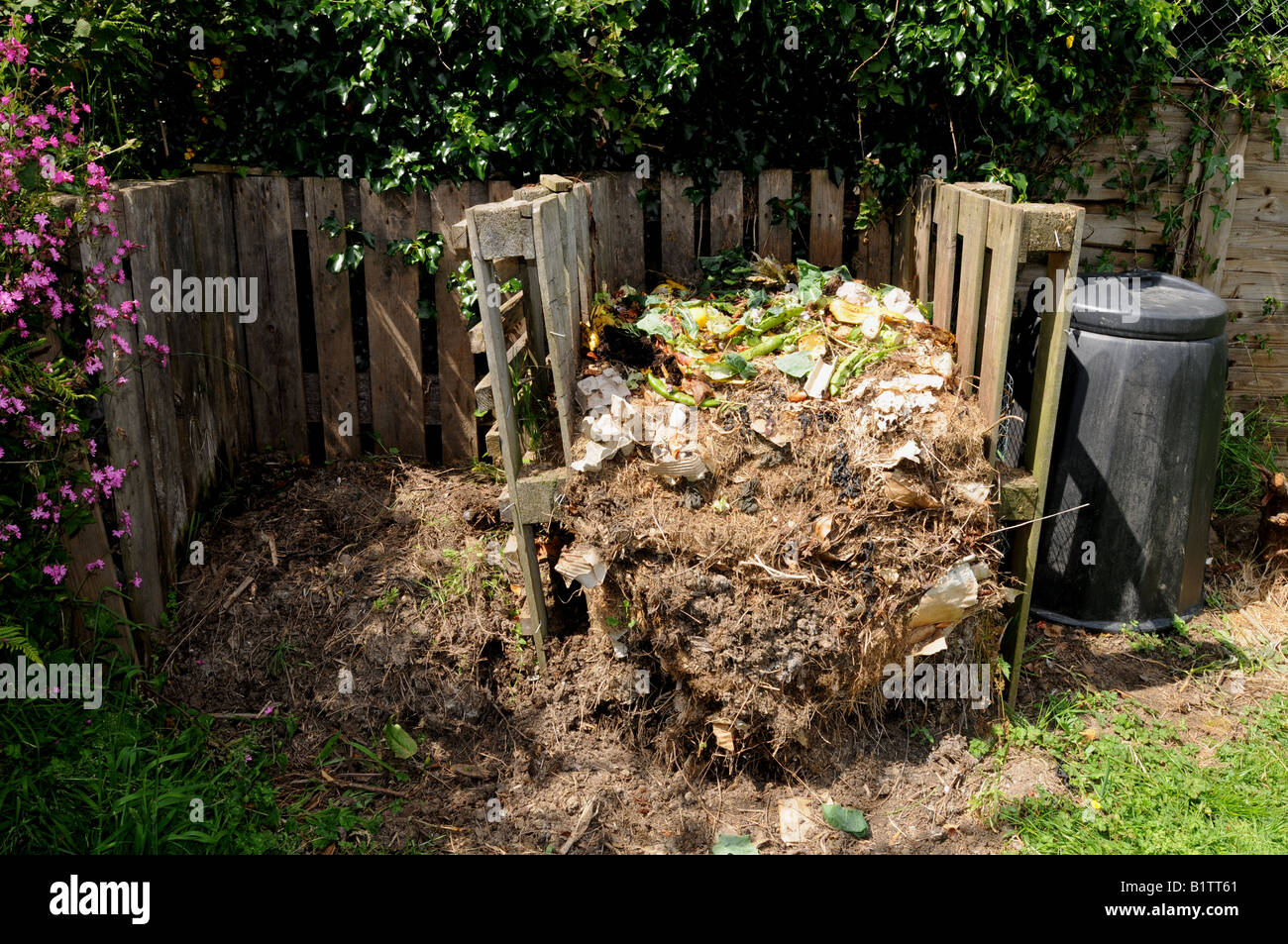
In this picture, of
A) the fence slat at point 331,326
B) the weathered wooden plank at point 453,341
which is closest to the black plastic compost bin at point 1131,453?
the weathered wooden plank at point 453,341

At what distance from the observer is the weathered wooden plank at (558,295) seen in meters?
3.32

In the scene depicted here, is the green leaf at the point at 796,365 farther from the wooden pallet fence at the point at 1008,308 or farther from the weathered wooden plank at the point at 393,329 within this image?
the weathered wooden plank at the point at 393,329

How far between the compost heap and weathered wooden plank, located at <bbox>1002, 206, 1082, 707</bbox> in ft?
0.68

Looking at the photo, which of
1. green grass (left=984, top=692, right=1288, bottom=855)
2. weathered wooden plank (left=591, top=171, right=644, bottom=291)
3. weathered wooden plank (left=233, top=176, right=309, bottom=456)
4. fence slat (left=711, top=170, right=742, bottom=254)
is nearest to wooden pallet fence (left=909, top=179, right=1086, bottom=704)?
green grass (left=984, top=692, right=1288, bottom=855)

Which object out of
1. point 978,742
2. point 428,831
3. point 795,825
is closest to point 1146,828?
point 978,742

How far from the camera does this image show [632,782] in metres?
3.64

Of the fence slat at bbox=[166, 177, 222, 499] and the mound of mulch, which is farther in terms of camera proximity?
the fence slat at bbox=[166, 177, 222, 499]

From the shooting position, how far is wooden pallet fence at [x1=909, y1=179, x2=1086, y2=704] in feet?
11.3

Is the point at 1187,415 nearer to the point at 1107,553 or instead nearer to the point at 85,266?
the point at 1107,553

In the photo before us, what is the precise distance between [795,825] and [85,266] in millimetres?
3048

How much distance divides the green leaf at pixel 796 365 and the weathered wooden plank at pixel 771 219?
3.96 ft

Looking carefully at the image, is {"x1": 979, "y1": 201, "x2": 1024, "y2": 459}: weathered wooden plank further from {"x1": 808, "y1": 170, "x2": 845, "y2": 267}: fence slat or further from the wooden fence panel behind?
the wooden fence panel behind

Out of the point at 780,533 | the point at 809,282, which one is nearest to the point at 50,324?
the point at 780,533

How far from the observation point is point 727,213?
4832 millimetres
